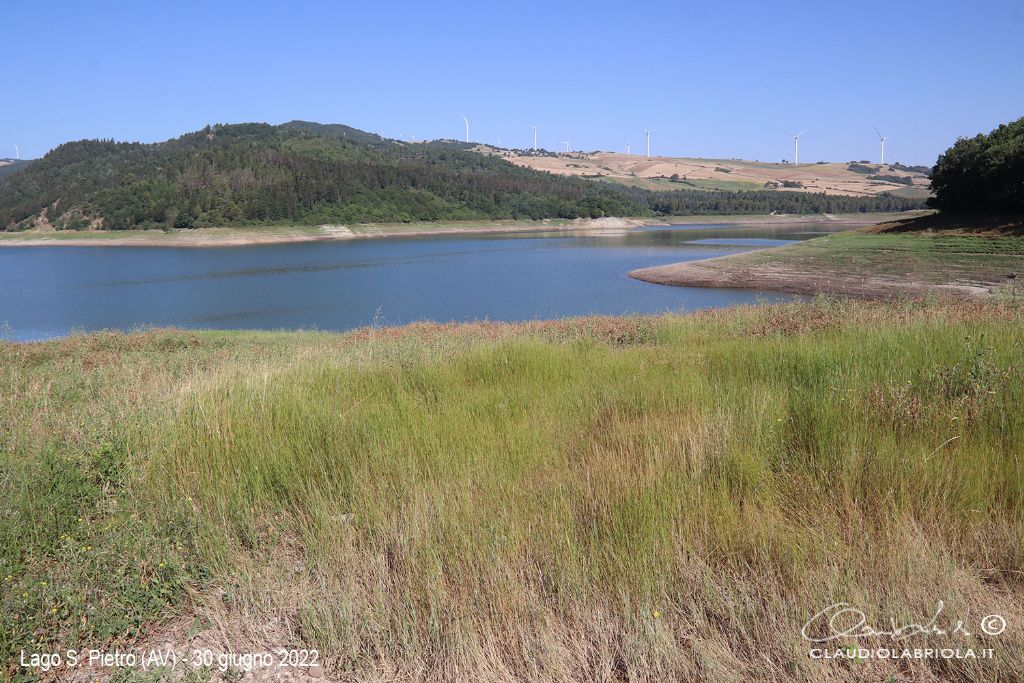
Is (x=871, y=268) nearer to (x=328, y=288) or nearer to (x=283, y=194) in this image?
(x=328, y=288)

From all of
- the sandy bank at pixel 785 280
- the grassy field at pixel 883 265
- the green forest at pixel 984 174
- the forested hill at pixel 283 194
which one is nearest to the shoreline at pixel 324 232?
the forested hill at pixel 283 194

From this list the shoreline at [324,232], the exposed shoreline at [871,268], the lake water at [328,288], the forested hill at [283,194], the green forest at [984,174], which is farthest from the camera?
the forested hill at [283,194]

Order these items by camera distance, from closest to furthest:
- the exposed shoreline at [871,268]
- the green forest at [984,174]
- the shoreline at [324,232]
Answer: the exposed shoreline at [871,268] < the green forest at [984,174] < the shoreline at [324,232]

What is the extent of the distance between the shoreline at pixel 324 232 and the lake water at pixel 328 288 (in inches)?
517

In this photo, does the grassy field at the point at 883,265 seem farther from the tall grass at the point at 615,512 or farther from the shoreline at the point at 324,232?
the shoreline at the point at 324,232

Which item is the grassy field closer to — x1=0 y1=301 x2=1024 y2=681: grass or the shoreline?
x1=0 y1=301 x2=1024 y2=681: grass

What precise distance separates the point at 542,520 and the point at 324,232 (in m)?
96.5

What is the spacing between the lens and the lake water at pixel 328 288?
30.0 meters

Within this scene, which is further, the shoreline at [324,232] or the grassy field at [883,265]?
the shoreline at [324,232]

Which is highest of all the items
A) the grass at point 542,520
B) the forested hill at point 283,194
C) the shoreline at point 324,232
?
the forested hill at point 283,194

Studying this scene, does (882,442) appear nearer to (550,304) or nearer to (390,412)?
(390,412)

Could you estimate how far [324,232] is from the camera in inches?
3708

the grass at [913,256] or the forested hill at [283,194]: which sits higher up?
the forested hill at [283,194]

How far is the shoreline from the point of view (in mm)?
83438
